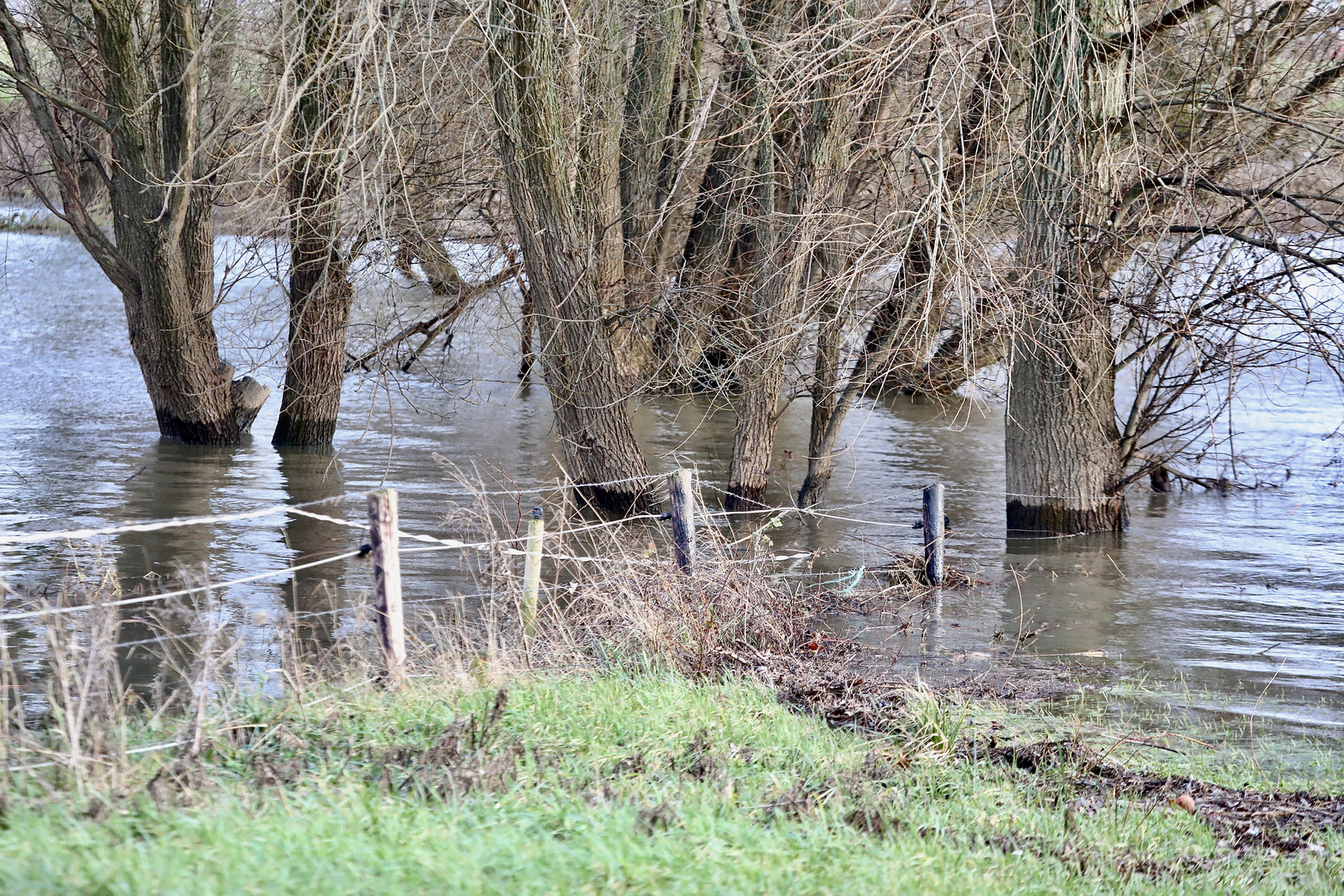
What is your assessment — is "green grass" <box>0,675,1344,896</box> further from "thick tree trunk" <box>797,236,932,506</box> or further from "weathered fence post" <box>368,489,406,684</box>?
"thick tree trunk" <box>797,236,932,506</box>

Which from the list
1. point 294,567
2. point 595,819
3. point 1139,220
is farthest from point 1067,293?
point 595,819

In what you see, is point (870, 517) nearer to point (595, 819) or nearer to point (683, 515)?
point (683, 515)

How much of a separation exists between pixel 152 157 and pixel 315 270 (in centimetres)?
259

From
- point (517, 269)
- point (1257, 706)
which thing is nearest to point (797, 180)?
point (517, 269)

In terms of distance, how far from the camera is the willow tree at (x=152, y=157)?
1441cm

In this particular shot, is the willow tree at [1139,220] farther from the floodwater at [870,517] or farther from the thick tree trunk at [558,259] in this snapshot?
the thick tree trunk at [558,259]

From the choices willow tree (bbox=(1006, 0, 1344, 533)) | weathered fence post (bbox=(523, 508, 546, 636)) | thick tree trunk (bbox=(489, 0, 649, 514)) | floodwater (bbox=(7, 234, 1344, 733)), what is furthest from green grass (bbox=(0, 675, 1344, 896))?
thick tree trunk (bbox=(489, 0, 649, 514))

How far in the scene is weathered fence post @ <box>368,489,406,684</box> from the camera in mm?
6172

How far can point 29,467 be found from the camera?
14742mm

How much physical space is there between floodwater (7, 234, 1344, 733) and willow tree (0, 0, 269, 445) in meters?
0.72

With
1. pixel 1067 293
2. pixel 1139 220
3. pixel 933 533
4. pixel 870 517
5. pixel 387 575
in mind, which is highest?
pixel 1139 220

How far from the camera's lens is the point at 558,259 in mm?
12211

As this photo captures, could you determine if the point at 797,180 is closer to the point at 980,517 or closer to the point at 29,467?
the point at 980,517

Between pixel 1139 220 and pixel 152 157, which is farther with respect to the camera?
pixel 152 157
